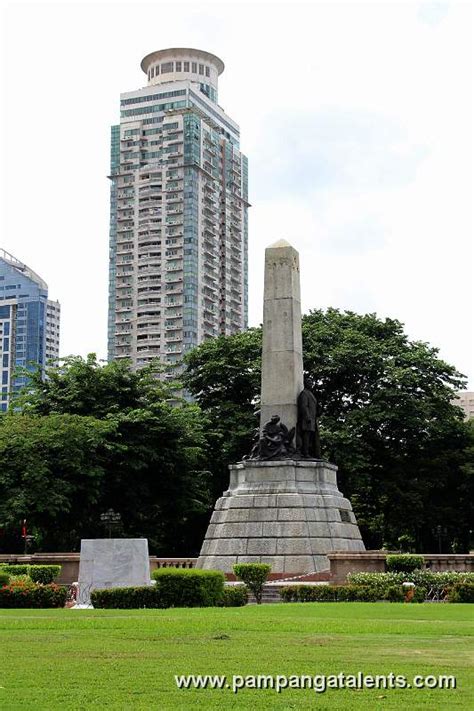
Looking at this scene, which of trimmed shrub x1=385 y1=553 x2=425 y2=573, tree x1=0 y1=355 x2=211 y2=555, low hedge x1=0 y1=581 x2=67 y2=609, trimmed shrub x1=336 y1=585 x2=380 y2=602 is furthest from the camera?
tree x1=0 y1=355 x2=211 y2=555

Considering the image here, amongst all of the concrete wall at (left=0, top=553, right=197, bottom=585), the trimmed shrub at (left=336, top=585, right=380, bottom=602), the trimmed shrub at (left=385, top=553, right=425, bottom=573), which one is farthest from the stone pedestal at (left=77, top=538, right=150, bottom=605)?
Answer: the concrete wall at (left=0, top=553, right=197, bottom=585)

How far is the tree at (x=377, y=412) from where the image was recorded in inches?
1780

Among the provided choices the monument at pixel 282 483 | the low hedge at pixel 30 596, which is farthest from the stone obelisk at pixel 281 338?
the low hedge at pixel 30 596

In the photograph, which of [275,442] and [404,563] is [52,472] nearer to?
[275,442]

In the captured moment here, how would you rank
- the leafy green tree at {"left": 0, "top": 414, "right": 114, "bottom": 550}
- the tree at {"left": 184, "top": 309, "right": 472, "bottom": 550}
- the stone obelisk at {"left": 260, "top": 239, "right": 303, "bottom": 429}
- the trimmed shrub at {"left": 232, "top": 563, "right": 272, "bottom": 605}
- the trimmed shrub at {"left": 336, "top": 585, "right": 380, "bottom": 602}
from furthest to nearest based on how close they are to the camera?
the tree at {"left": 184, "top": 309, "right": 472, "bottom": 550}
the leafy green tree at {"left": 0, "top": 414, "right": 114, "bottom": 550}
the stone obelisk at {"left": 260, "top": 239, "right": 303, "bottom": 429}
the trimmed shrub at {"left": 232, "top": 563, "right": 272, "bottom": 605}
the trimmed shrub at {"left": 336, "top": 585, "right": 380, "bottom": 602}

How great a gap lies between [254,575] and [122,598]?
4.77m

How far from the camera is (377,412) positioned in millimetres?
45156

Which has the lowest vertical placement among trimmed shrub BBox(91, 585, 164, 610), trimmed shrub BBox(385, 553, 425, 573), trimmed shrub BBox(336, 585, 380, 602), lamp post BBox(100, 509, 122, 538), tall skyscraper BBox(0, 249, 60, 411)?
trimmed shrub BBox(336, 585, 380, 602)

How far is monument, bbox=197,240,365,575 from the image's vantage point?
91.7ft

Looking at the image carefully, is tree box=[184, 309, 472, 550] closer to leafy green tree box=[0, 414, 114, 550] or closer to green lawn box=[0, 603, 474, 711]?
→ leafy green tree box=[0, 414, 114, 550]

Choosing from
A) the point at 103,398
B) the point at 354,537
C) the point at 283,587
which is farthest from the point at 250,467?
the point at 103,398

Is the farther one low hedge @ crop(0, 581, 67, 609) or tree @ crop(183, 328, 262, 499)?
tree @ crop(183, 328, 262, 499)

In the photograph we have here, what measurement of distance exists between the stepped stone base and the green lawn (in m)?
9.64

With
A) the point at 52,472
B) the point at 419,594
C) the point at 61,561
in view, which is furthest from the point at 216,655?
the point at 52,472
